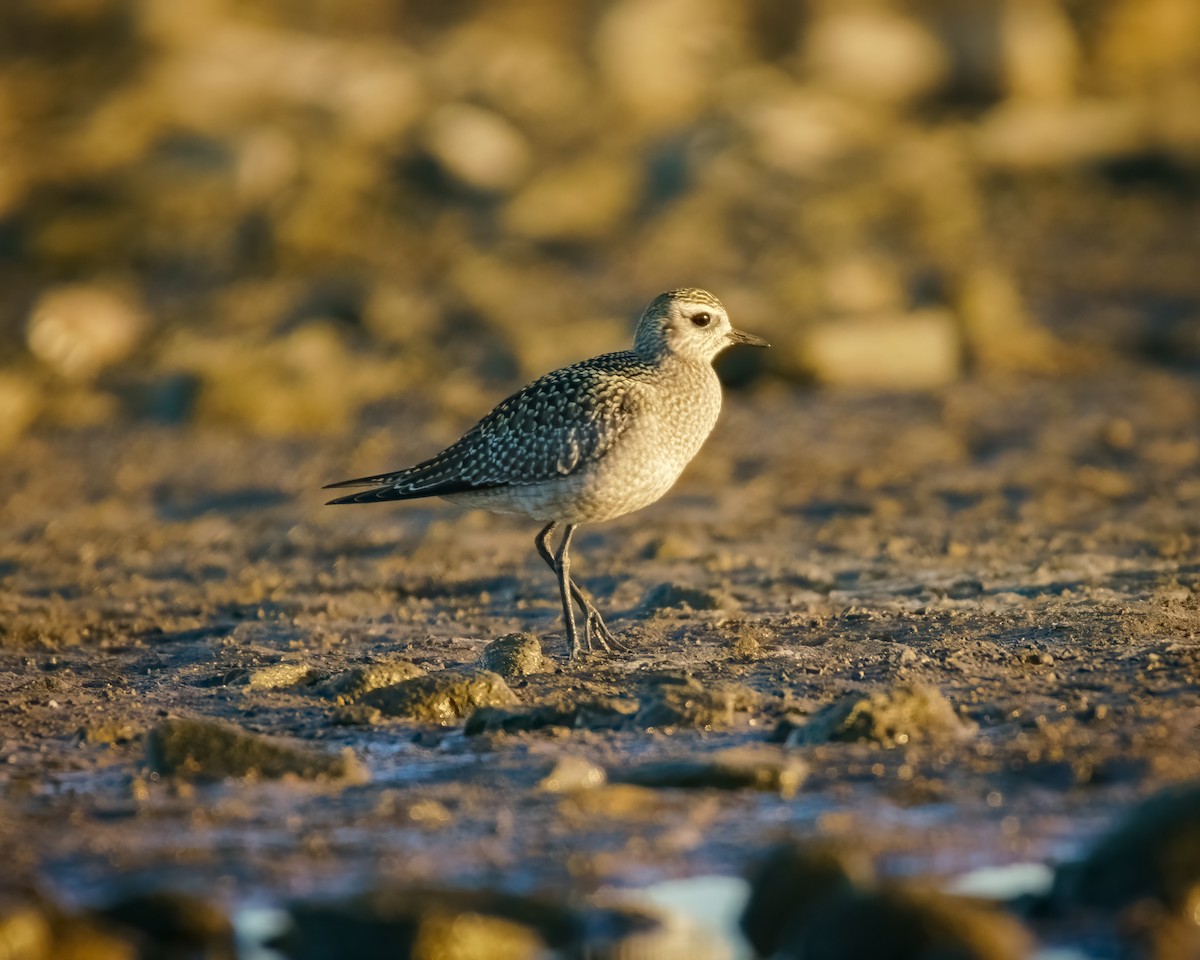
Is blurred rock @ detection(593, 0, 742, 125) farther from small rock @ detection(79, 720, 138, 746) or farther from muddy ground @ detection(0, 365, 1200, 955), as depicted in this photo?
small rock @ detection(79, 720, 138, 746)

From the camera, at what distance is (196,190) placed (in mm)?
19547

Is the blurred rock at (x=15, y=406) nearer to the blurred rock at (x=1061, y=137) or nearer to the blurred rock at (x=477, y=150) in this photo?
the blurred rock at (x=477, y=150)

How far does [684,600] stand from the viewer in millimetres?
9758

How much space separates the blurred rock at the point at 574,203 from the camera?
19.2 m

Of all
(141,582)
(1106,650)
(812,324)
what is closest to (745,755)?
(1106,650)

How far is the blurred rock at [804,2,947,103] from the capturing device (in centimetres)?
2366

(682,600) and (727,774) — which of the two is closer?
(727,774)

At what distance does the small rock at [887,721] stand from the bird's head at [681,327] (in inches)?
109

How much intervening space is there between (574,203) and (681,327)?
1024cm

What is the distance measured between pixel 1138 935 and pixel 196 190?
1590 cm

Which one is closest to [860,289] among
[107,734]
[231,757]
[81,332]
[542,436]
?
[81,332]

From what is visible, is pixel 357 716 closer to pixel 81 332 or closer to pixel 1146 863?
pixel 1146 863

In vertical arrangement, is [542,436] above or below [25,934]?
above

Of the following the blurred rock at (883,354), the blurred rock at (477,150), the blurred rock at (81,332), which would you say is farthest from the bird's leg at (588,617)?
the blurred rock at (477,150)
